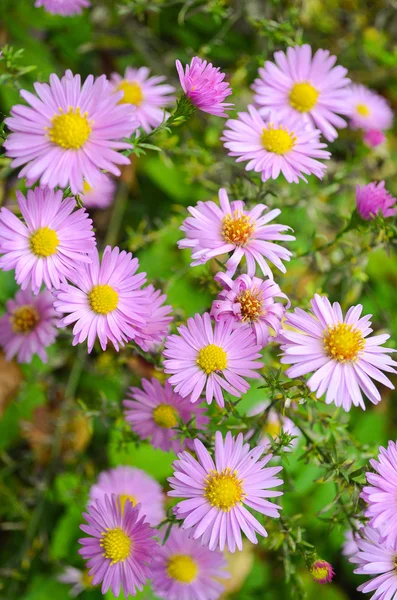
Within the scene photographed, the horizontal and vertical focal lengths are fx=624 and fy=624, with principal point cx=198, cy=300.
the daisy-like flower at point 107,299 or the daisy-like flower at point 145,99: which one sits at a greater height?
the daisy-like flower at point 145,99

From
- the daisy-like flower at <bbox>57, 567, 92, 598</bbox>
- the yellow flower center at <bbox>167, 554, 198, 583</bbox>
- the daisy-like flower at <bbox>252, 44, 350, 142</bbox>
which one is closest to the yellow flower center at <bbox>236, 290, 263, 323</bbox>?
the daisy-like flower at <bbox>252, 44, 350, 142</bbox>

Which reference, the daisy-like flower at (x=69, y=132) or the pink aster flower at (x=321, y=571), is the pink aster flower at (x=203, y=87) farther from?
the pink aster flower at (x=321, y=571)

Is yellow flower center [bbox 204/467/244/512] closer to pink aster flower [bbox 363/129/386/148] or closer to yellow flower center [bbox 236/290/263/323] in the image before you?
yellow flower center [bbox 236/290/263/323]

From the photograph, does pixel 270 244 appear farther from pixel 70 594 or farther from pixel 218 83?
pixel 70 594

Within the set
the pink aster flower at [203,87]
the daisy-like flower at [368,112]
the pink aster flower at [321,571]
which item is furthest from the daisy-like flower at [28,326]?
the daisy-like flower at [368,112]

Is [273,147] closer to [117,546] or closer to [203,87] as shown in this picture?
[203,87]

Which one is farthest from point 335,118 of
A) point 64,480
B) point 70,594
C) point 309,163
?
point 70,594
